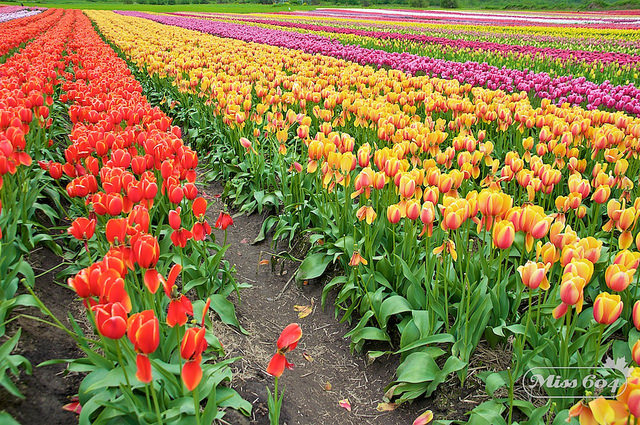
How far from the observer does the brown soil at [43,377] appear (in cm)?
201

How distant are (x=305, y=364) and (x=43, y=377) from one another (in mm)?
1625

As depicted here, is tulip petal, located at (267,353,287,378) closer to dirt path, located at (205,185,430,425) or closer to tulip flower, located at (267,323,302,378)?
tulip flower, located at (267,323,302,378)

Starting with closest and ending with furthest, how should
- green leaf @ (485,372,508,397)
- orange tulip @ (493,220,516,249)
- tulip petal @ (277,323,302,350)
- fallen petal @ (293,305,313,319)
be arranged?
tulip petal @ (277,323,302,350), orange tulip @ (493,220,516,249), green leaf @ (485,372,508,397), fallen petal @ (293,305,313,319)

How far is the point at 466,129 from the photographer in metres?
4.95

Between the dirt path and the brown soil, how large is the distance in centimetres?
83

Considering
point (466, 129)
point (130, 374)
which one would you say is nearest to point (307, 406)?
point (130, 374)

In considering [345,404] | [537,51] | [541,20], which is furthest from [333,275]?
[541,20]

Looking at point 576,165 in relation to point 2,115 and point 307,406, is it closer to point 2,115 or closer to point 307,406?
point 307,406

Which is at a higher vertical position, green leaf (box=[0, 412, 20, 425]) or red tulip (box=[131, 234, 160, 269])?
red tulip (box=[131, 234, 160, 269])

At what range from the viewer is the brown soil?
2008 millimetres

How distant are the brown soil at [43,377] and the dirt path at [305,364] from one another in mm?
828

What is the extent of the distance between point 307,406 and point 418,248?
1.34m

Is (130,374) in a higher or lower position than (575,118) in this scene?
lower

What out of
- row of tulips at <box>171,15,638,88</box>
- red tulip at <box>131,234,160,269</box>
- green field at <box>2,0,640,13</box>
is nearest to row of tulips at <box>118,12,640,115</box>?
row of tulips at <box>171,15,638,88</box>
